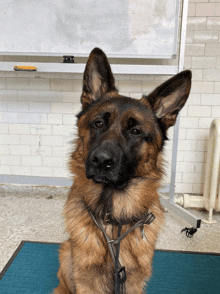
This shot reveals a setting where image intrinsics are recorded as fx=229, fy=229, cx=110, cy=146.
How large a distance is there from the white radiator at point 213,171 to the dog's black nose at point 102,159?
1493 mm

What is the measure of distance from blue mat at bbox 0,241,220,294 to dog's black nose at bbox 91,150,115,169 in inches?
41.1

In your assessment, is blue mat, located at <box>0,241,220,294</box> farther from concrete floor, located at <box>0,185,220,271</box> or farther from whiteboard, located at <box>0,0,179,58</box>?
whiteboard, located at <box>0,0,179,58</box>

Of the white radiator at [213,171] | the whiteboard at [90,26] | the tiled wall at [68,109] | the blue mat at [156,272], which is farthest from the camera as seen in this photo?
the tiled wall at [68,109]

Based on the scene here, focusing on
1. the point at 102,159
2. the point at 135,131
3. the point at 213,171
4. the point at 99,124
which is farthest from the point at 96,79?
the point at 213,171

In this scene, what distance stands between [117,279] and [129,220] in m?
0.28

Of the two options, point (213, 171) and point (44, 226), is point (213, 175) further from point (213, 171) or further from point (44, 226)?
point (44, 226)

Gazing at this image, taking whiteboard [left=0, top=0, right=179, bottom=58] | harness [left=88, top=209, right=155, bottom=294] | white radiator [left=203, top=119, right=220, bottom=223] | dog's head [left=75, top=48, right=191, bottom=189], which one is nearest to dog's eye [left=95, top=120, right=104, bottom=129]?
dog's head [left=75, top=48, right=191, bottom=189]

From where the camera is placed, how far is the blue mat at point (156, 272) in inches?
60.7

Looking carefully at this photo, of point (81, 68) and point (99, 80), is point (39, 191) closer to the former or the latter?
point (81, 68)

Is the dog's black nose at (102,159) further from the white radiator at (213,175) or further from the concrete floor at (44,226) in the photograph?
the white radiator at (213,175)

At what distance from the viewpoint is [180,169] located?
9.38 ft

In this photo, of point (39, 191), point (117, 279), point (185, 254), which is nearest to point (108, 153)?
point (117, 279)

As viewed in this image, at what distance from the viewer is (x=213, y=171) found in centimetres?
221

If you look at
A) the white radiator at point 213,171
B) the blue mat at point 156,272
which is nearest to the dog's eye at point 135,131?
the blue mat at point 156,272
